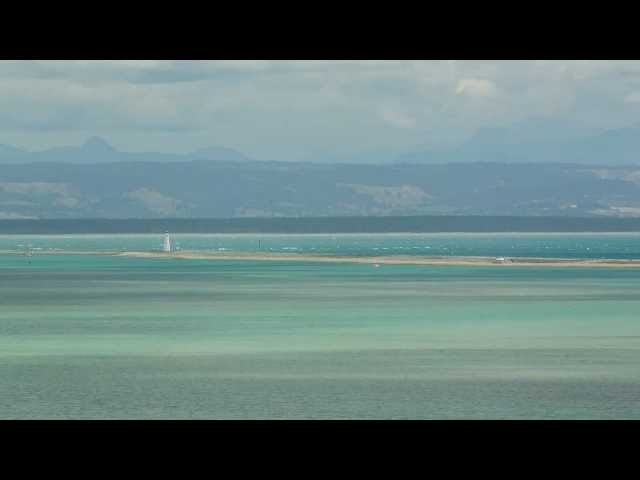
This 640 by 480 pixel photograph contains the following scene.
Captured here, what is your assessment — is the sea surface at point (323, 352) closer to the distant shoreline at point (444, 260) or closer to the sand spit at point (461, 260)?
the sand spit at point (461, 260)

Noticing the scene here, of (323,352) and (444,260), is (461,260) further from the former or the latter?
(323,352)

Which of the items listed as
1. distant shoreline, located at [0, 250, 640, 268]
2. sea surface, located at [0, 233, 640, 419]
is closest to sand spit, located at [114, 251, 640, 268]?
distant shoreline, located at [0, 250, 640, 268]

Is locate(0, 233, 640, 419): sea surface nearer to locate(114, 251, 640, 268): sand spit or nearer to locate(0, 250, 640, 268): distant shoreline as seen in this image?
locate(114, 251, 640, 268): sand spit

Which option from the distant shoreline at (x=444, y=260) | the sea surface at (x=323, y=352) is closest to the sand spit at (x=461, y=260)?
the distant shoreline at (x=444, y=260)

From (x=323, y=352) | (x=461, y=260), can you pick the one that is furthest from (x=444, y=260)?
(x=323, y=352)

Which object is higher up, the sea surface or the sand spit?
the sand spit

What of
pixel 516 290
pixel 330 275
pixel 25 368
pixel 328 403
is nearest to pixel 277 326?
pixel 25 368

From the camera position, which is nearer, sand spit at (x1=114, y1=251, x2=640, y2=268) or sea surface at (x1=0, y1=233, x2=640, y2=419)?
sea surface at (x1=0, y1=233, x2=640, y2=419)

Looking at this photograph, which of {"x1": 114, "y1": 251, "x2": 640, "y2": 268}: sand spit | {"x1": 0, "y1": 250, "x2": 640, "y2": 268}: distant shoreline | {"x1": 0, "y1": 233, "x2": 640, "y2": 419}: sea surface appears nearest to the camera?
{"x1": 0, "y1": 233, "x2": 640, "y2": 419}: sea surface
